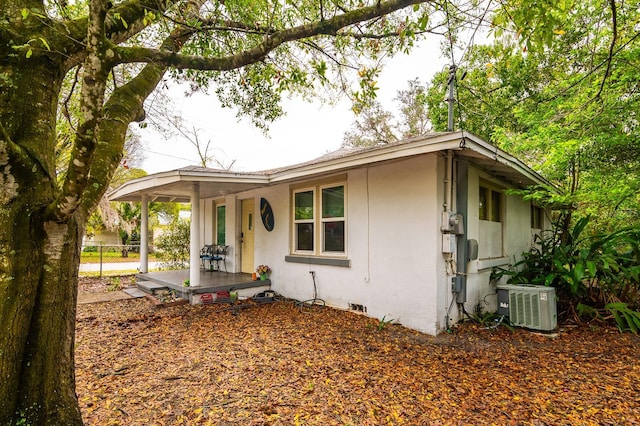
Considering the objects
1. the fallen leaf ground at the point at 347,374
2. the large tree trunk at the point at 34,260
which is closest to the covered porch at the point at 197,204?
the fallen leaf ground at the point at 347,374

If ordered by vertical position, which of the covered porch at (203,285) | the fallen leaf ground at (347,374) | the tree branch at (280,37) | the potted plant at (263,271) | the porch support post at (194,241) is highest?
the tree branch at (280,37)

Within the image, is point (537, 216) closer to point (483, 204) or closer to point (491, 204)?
point (491, 204)

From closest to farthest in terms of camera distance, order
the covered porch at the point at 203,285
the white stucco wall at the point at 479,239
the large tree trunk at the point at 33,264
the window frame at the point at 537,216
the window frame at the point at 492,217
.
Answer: the large tree trunk at the point at 33,264
the white stucco wall at the point at 479,239
the window frame at the point at 492,217
the covered porch at the point at 203,285
the window frame at the point at 537,216

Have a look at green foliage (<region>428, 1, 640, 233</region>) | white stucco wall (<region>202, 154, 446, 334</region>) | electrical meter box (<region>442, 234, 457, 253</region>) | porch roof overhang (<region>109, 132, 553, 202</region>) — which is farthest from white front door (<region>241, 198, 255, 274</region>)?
green foliage (<region>428, 1, 640, 233</region>)

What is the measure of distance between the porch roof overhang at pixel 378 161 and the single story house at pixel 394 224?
2cm

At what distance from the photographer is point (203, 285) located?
6.74 metres

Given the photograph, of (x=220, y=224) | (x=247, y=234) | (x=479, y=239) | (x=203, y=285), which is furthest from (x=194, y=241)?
(x=479, y=239)

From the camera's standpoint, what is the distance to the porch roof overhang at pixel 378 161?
410 cm

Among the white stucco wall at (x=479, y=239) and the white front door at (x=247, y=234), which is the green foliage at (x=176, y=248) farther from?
the white stucco wall at (x=479, y=239)

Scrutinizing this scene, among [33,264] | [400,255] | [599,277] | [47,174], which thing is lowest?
[599,277]

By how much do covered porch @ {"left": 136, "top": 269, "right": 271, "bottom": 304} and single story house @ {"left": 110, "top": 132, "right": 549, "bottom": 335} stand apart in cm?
23

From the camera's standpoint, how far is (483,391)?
300cm

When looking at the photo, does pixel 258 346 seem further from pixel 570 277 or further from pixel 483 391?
pixel 570 277

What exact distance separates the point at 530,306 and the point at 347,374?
3248mm
